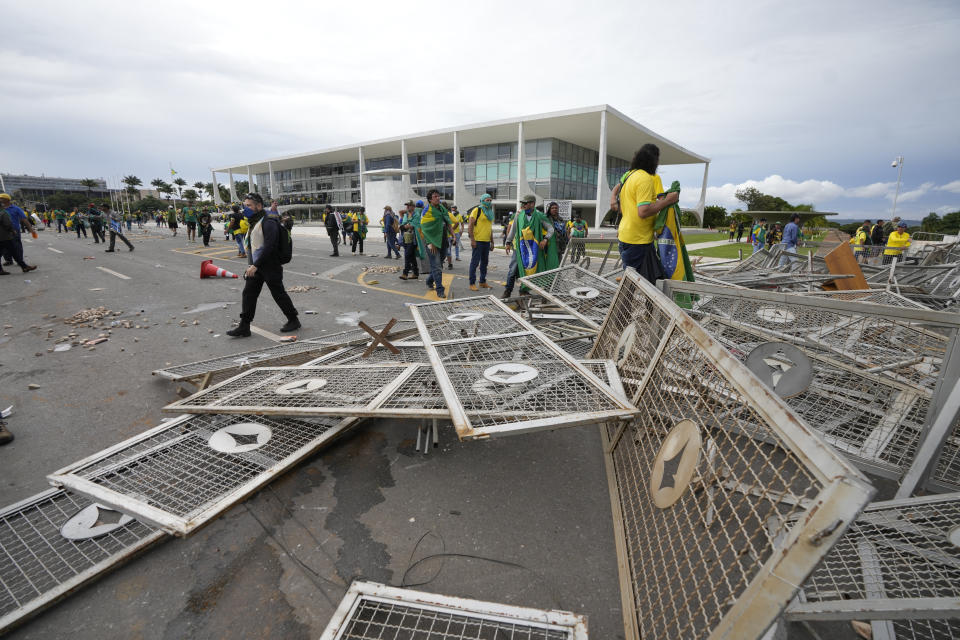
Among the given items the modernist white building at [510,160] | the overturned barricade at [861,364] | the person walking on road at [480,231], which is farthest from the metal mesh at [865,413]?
the modernist white building at [510,160]

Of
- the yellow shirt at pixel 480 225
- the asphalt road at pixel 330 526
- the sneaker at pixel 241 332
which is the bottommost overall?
the asphalt road at pixel 330 526

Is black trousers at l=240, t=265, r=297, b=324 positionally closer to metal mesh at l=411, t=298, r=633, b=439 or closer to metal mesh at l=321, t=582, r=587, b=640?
metal mesh at l=411, t=298, r=633, b=439

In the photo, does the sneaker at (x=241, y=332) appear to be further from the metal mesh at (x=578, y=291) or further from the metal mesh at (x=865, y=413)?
the metal mesh at (x=865, y=413)

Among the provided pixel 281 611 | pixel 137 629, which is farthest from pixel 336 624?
pixel 137 629

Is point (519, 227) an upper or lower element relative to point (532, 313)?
upper

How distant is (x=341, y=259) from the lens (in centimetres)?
1409

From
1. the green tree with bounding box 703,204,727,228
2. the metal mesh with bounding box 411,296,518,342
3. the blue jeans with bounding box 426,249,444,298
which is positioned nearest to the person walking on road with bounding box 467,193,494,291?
the blue jeans with bounding box 426,249,444,298

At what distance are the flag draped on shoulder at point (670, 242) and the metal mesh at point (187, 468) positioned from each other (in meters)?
3.30

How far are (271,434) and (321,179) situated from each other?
61.7 meters

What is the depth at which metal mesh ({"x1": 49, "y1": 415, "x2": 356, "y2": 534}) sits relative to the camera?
6.86ft

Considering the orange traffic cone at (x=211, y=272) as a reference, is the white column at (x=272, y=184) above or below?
above

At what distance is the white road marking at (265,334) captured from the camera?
5.38m

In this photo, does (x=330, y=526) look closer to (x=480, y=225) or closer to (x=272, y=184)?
(x=480, y=225)

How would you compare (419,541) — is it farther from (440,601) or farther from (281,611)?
(281,611)
